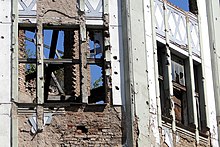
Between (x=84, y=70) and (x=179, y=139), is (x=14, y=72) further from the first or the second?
(x=179, y=139)

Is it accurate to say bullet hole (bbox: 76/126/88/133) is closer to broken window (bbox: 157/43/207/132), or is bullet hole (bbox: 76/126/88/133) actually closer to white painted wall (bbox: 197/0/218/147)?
broken window (bbox: 157/43/207/132)

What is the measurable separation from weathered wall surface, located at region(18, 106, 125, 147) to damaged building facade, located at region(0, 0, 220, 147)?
0.02 metres

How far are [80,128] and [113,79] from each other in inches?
49.4

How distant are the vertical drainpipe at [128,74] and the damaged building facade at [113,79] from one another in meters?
0.02

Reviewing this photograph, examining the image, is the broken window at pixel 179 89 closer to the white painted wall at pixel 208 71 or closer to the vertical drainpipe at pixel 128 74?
the white painted wall at pixel 208 71

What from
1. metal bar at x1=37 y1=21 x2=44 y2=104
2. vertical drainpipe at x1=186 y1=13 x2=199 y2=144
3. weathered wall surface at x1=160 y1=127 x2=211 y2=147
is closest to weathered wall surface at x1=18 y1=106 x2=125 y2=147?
metal bar at x1=37 y1=21 x2=44 y2=104

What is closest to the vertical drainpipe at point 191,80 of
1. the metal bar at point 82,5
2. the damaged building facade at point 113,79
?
the damaged building facade at point 113,79

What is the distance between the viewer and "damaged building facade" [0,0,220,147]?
16859mm

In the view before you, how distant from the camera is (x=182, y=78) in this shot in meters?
19.2

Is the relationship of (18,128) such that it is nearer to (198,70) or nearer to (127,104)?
(127,104)

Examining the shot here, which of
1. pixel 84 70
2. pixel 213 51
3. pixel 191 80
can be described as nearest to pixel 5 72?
pixel 84 70

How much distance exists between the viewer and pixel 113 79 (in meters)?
17.3

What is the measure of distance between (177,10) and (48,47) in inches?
142

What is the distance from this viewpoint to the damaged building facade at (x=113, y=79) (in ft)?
55.3
